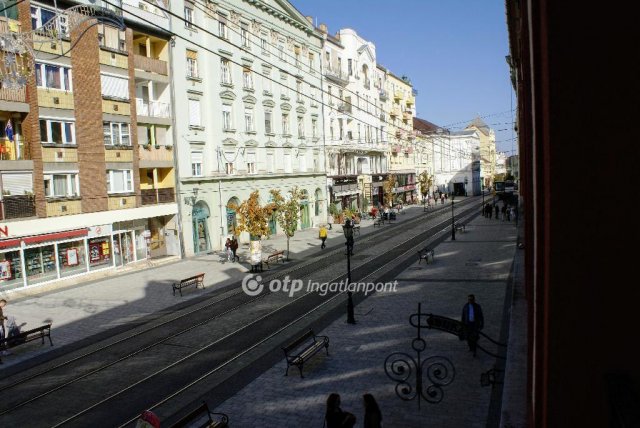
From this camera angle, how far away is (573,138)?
135 inches

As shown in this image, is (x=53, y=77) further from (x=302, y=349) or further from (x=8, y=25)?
(x=302, y=349)

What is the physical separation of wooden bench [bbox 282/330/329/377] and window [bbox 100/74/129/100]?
69.4 ft

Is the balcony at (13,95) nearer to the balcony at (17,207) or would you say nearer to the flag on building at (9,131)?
the flag on building at (9,131)

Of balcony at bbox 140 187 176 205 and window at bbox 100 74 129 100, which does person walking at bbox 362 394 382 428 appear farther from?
balcony at bbox 140 187 176 205

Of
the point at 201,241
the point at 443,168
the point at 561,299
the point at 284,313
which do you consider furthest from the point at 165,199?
the point at 443,168

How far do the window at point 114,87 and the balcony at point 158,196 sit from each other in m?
5.74

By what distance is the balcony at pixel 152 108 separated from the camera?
1233 inches

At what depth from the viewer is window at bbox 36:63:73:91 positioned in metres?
24.6

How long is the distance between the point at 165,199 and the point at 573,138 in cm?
3131

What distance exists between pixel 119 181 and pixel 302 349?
2061 centimetres

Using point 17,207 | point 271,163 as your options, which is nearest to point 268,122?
point 271,163

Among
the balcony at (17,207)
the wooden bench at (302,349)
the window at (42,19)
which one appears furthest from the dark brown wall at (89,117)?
the wooden bench at (302,349)

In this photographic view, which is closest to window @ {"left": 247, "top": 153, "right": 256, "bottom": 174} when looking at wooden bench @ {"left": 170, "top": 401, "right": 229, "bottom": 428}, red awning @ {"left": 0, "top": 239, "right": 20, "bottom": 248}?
red awning @ {"left": 0, "top": 239, "right": 20, "bottom": 248}

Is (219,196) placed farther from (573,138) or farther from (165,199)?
(573,138)
